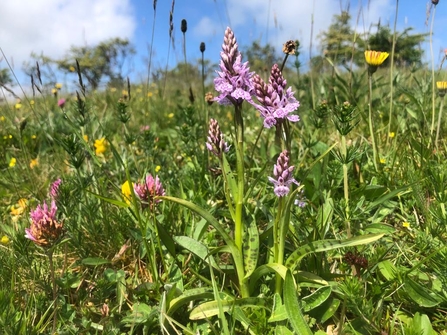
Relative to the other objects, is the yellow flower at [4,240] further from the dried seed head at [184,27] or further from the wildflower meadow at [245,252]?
the dried seed head at [184,27]

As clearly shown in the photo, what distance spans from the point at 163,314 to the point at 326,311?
0.54m

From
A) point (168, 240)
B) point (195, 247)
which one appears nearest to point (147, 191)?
point (168, 240)

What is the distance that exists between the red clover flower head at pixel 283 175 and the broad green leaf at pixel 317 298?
35 centimetres

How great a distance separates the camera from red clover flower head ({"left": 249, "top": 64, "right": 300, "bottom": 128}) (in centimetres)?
109

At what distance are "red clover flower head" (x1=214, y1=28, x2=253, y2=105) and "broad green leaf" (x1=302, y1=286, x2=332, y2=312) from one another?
2.11 ft

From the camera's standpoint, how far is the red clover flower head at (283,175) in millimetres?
1067

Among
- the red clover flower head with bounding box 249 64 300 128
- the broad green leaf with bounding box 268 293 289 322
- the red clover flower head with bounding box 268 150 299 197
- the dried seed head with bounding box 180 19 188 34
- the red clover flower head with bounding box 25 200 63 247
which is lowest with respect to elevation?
the broad green leaf with bounding box 268 293 289 322

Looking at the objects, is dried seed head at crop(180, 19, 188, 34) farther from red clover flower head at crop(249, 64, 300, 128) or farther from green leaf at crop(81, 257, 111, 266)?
green leaf at crop(81, 257, 111, 266)

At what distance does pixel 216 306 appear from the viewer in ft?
4.09

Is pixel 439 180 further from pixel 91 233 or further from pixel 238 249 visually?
pixel 91 233

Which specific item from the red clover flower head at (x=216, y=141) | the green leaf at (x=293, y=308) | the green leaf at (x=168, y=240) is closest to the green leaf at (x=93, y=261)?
the green leaf at (x=168, y=240)

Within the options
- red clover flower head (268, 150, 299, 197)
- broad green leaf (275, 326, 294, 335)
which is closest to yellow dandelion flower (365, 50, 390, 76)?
red clover flower head (268, 150, 299, 197)

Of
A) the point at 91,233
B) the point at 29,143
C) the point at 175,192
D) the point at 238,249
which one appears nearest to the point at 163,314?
the point at 238,249

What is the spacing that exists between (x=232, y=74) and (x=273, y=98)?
15 centimetres
